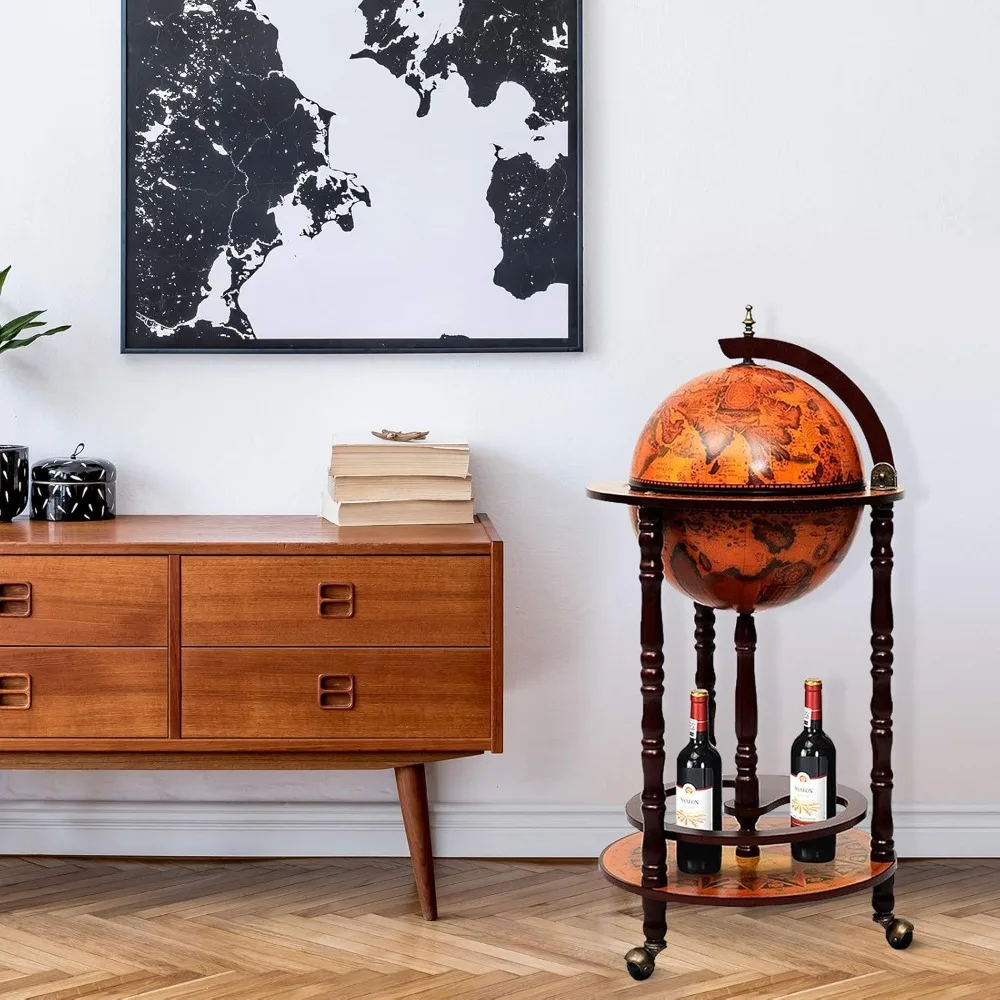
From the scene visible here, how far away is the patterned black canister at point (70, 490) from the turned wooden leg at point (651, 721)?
142 cm

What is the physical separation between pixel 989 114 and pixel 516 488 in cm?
165

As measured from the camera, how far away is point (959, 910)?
2.95 metres

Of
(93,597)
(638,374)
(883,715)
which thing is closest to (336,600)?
(93,597)

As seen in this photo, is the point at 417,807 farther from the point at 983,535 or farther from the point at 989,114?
the point at 989,114

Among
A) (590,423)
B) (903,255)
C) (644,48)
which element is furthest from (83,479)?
(903,255)

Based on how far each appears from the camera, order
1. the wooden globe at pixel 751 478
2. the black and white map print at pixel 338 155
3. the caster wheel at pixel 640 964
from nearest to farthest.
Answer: the wooden globe at pixel 751 478, the caster wheel at pixel 640 964, the black and white map print at pixel 338 155

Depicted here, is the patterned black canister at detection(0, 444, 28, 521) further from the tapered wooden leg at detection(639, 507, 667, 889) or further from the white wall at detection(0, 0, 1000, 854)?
the tapered wooden leg at detection(639, 507, 667, 889)

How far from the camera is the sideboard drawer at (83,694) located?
2.67 metres

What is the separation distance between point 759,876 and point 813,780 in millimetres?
247

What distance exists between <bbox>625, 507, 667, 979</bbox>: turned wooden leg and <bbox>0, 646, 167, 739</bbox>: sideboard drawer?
3.55ft

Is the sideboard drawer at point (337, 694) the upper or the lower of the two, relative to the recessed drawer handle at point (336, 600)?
lower

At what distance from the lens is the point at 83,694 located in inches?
105

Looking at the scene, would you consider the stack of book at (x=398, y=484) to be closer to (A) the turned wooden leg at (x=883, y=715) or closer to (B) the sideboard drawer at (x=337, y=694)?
(B) the sideboard drawer at (x=337, y=694)

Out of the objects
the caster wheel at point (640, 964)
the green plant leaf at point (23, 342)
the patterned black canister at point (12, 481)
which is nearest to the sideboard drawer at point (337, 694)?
the caster wheel at point (640, 964)
